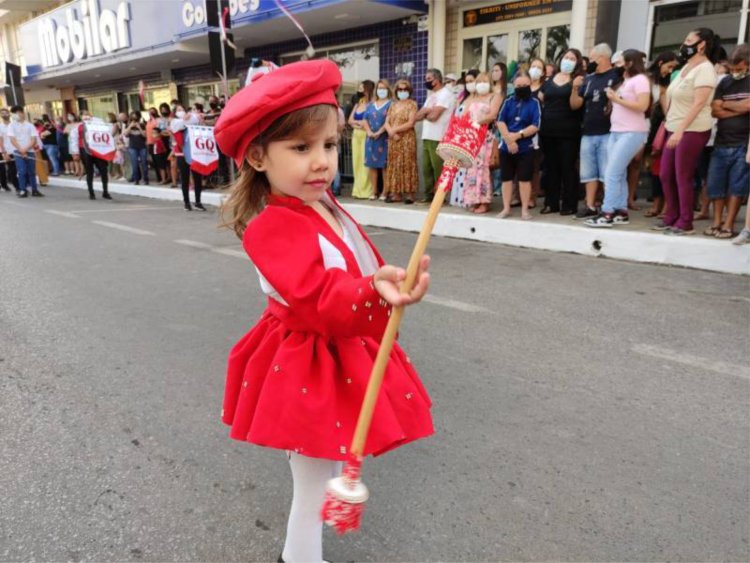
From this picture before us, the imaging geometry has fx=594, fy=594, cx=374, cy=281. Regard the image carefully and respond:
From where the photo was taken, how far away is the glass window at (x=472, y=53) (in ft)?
35.9

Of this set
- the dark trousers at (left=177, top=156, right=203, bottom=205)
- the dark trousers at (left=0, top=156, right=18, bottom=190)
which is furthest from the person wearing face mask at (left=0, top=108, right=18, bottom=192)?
the dark trousers at (left=177, top=156, right=203, bottom=205)

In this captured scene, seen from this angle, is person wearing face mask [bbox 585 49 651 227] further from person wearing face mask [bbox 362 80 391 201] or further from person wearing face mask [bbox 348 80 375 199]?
person wearing face mask [bbox 348 80 375 199]

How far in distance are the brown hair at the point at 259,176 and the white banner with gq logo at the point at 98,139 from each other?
12219mm

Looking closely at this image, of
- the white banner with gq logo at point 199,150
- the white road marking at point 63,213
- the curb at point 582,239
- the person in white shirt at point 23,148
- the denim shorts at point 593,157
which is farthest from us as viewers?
the person in white shirt at point 23,148

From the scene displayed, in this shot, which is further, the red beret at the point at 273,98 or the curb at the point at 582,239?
the curb at the point at 582,239

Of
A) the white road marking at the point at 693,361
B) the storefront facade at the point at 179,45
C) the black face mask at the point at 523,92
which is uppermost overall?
the storefront facade at the point at 179,45

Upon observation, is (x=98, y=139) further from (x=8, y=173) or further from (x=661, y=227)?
(x=661, y=227)

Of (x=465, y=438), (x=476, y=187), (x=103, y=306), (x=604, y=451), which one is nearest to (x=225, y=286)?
(x=103, y=306)

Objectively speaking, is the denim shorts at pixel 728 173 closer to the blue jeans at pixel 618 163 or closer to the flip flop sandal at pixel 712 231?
the flip flop sandal at pixel 712 231

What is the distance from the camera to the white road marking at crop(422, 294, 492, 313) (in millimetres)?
4484

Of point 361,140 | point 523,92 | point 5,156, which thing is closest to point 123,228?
point 361,140

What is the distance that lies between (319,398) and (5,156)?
16530mm

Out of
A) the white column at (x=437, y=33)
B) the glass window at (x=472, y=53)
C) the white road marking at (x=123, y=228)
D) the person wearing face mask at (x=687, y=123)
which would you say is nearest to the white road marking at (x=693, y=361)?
the person wearing face mask at (x=687, y=123)

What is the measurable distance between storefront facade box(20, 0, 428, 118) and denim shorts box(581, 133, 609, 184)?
542cm
